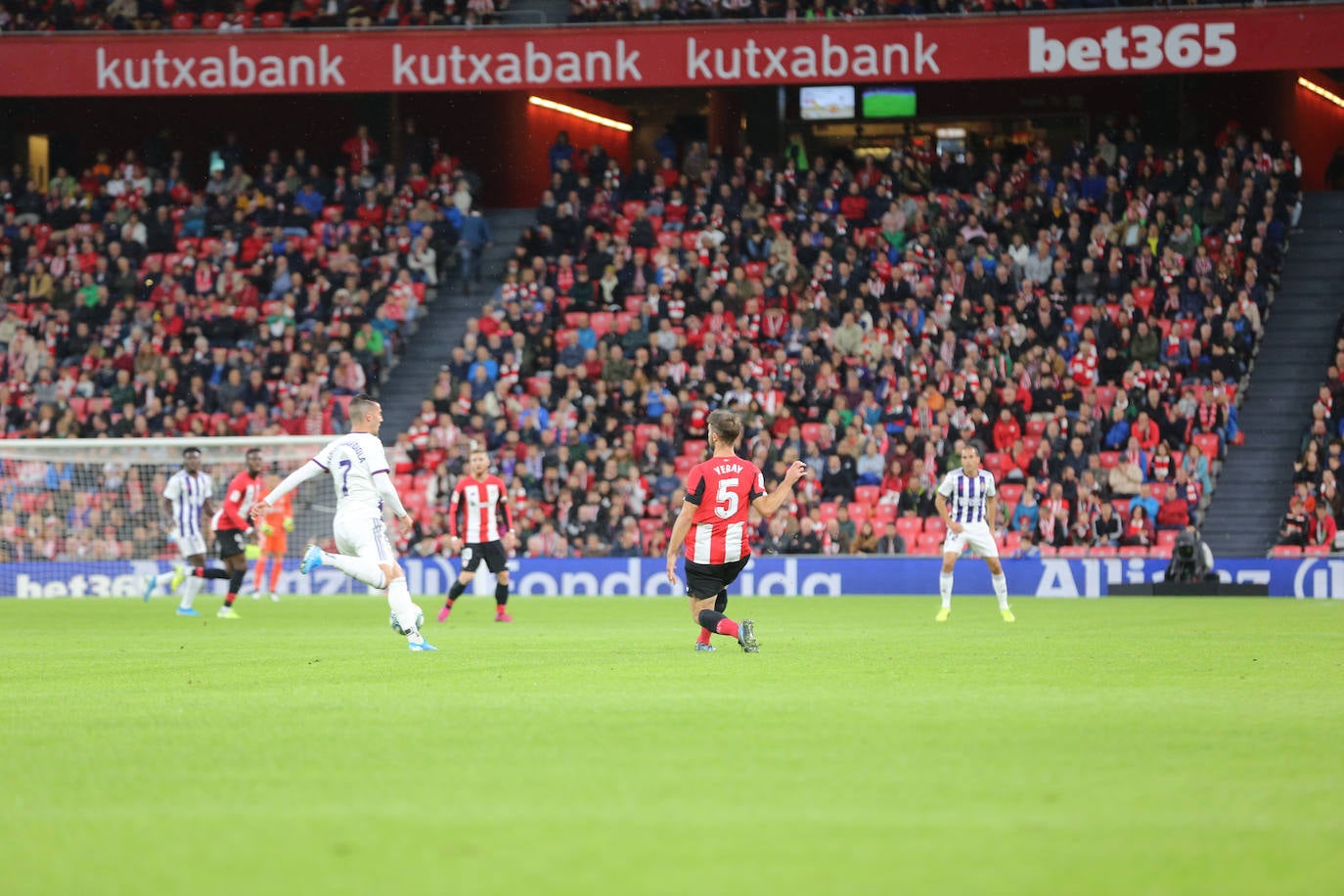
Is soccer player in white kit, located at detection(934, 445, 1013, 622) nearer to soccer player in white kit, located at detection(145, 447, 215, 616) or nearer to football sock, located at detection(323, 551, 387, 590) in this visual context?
football sock, located at detection(323, 551, 387, 590)

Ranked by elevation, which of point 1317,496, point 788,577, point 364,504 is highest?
point 364,504

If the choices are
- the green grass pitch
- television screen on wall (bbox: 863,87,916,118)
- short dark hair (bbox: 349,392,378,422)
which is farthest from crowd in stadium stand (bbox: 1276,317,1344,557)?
short dark hair (bbox: 349,392,378,422)

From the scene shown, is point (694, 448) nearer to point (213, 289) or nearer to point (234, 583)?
point (234, 583)

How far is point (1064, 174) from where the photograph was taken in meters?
33.4

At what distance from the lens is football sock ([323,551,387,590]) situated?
14750mm

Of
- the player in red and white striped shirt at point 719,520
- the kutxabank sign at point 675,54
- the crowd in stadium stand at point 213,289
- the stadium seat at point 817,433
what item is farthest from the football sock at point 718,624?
the kutxabank sign at point 675,54

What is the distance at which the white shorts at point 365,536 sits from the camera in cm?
1493

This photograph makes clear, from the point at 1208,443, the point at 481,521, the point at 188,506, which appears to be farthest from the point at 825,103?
the point at 481,521

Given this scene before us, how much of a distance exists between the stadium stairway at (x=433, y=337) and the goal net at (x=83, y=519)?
3842mm

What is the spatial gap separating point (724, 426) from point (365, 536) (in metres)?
3.06

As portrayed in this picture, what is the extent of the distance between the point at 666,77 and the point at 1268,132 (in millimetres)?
10844

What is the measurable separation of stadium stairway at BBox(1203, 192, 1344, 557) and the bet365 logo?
403cm

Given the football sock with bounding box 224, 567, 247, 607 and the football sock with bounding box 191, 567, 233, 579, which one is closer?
the football sock with bounding box 224, 567, 247, 607

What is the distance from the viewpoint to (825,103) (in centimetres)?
3800
